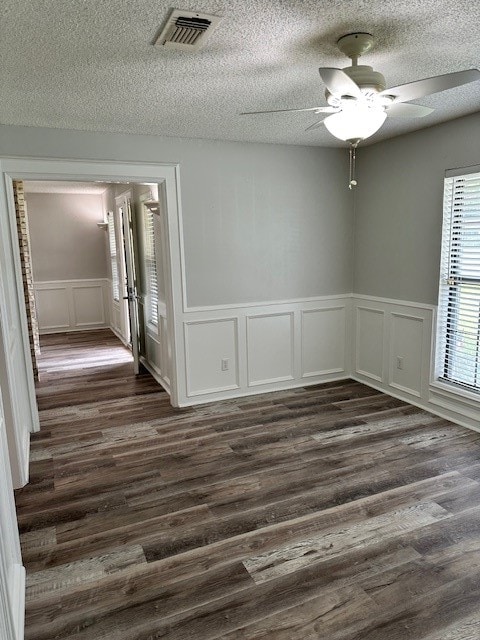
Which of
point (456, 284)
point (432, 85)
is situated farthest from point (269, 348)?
point (432, 85)

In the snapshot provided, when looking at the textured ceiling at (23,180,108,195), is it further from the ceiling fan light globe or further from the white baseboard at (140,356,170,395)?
the ceiling fan light globe

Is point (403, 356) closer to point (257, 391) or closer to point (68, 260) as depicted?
point (257, 391)

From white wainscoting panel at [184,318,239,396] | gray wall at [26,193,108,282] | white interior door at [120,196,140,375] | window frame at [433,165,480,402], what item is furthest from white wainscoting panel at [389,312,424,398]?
gray wall at [26,193,108,282]

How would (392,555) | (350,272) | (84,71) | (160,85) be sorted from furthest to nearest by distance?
(350,272)
(160,85)
(84,71)
(392,555)

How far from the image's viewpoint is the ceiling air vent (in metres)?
1.82

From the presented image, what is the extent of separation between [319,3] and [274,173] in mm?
2558

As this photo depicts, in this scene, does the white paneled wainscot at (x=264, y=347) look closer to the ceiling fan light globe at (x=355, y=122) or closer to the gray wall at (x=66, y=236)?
the ceiling fan light globe at (x=355, y=122)

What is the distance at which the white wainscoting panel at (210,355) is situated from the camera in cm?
421

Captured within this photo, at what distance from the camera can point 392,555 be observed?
2.17 metres

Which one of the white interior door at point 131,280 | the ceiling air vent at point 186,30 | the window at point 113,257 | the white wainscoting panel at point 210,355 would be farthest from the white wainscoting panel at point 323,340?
the window at point 113,257


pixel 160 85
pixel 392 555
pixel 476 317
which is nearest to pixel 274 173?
pixel 160 85

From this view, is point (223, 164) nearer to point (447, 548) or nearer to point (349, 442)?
point (349, 442)

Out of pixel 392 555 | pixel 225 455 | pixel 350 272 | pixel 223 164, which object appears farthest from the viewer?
pixel 350 272

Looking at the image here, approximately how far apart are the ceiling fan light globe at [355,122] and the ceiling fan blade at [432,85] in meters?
0.10
